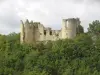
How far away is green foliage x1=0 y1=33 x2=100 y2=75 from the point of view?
205 ft

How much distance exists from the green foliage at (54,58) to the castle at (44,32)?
0.59 m

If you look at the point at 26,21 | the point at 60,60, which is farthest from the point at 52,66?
the point at 26,21

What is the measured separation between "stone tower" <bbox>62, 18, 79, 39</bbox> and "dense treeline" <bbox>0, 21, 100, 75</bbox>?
47 centimetres

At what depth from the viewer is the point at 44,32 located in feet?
217

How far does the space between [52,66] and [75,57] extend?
235cm

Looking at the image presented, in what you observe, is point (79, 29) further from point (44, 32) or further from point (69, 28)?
point (44, 32)

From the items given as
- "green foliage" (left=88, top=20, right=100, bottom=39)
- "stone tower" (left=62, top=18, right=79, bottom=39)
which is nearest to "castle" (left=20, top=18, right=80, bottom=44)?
"stone tower" (left=62, top=18, right=79, bottom=39)

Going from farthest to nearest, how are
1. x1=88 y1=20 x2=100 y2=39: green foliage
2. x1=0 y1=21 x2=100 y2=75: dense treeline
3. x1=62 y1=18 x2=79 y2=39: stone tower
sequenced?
x1=88 y1=20 x2=100 y2=39: green foliage → x1=62 y1=18 x2=79 y2=39: stone tower → x1=0 y1=21 x2=100 y2=75: dense treeline

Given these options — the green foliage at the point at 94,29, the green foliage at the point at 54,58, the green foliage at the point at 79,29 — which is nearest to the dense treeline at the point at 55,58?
the green foliage at the point at 54,58

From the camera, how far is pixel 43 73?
61.8 m

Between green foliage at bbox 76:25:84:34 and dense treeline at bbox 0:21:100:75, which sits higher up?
green foliage at bbox 76:25:84:34

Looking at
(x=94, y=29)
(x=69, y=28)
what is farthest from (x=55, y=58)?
(x=94, y=29)

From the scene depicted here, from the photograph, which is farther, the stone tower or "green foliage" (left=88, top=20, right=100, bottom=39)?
"green foliage" (left=88, top=20, right=100, bottom=39)

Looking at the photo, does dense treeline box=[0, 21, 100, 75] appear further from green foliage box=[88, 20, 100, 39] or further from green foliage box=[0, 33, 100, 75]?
green foliage box=[88, 20, 100, 39]
